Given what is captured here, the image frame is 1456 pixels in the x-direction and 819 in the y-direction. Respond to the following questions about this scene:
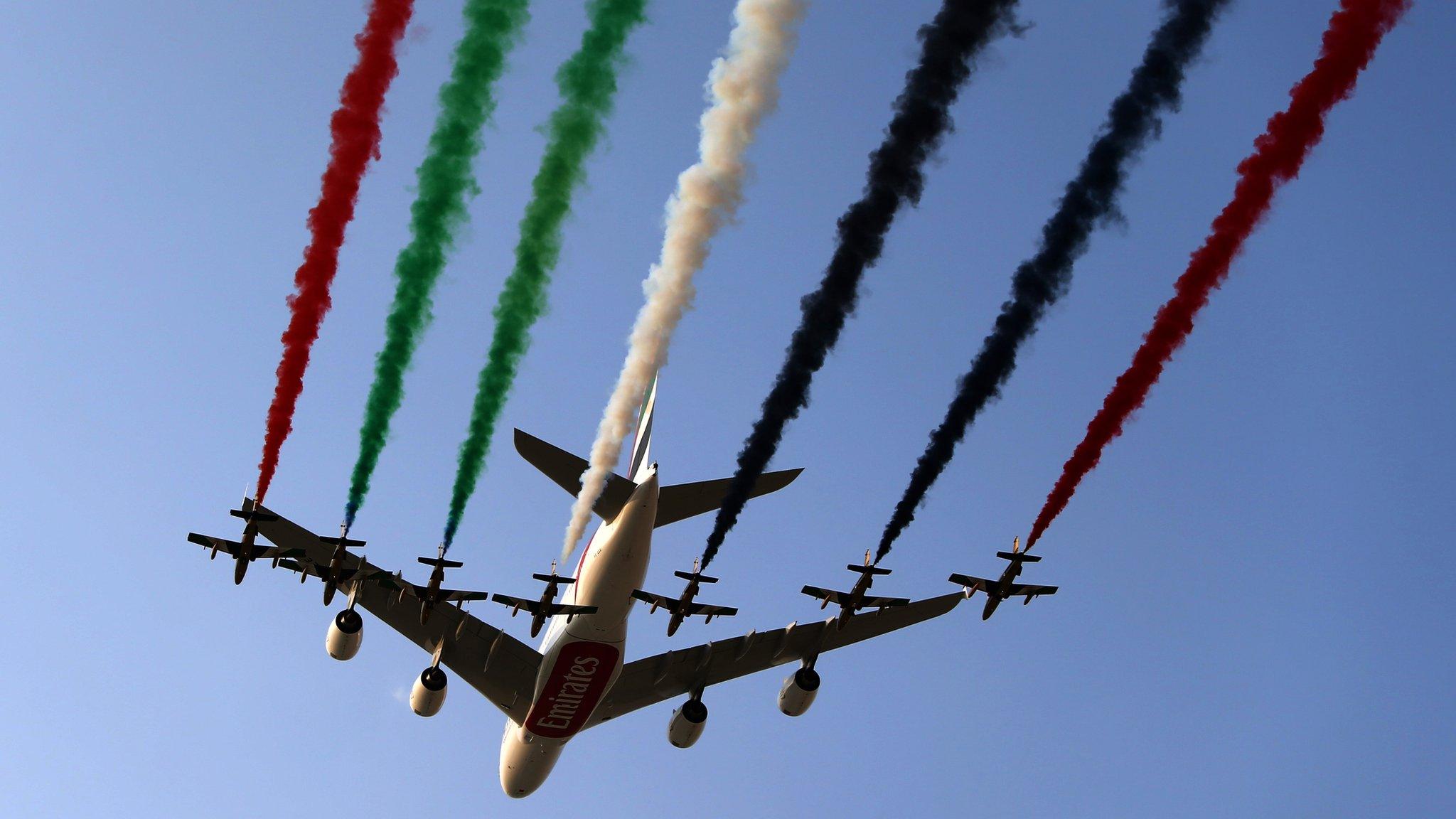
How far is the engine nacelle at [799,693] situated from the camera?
25.5 meters

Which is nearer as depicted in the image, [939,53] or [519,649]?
[939,53]

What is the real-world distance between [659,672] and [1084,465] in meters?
12.2

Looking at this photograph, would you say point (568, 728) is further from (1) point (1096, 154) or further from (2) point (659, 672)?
(1) point (1096, 154)

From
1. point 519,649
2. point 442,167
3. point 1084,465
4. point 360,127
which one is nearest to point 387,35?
point 360,127

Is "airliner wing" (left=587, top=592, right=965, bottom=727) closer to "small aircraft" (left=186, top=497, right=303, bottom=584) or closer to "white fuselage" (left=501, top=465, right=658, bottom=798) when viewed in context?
"white fuselage" (left=501, top=465, right=658, bottom=798)

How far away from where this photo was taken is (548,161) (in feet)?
55.8

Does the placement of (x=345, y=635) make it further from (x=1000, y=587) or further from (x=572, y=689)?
(x=1000, y=587)

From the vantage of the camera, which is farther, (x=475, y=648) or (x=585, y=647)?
(x=475, y=648)

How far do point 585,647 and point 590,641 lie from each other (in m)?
0.27

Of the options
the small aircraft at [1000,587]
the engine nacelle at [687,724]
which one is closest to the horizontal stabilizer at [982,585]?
the small aircraft at [1000,587]

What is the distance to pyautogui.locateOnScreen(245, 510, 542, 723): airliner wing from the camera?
2539 cm

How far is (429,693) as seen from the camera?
2425 centimetres

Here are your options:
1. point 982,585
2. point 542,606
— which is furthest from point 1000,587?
point 542,606

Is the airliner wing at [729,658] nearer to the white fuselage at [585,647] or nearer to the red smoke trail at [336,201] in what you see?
the white fuselage at [585,647]
